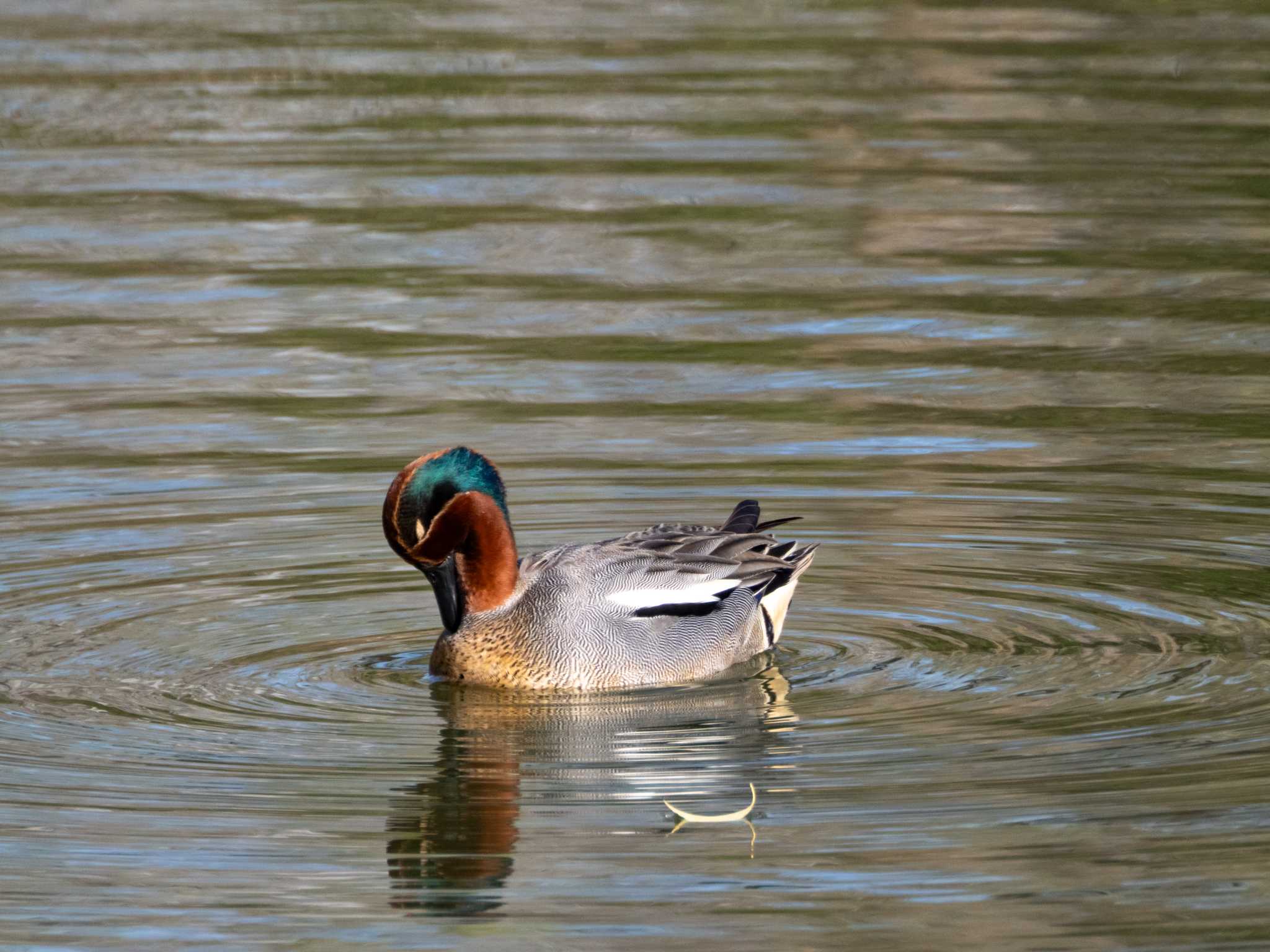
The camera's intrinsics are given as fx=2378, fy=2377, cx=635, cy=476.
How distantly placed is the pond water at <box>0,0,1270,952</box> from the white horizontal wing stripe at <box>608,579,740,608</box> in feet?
1.14

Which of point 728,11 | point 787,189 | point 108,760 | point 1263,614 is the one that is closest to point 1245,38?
point 728,11

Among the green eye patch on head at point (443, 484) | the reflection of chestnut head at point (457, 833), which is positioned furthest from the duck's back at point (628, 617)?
the reflection of chestnut head at point (457, 833)

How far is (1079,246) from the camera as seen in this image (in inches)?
676

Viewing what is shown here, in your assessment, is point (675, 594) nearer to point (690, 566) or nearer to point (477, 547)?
point (690, 566)

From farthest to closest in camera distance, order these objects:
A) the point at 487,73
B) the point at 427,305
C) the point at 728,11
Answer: the point at 728,11, the point at 487,73, the point at 427,305

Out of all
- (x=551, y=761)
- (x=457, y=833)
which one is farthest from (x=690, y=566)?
(x=457, y=833)

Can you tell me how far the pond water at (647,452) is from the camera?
7266 millimetres

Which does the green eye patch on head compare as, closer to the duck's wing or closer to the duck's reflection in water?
the duck's wing

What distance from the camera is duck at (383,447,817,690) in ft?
29.8

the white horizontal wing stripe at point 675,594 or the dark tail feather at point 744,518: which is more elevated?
the dark tail feather at point 744,518

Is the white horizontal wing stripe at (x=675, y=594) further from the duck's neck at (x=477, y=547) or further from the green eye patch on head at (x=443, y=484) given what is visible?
the green eye patch on head at (x=443, y=484)

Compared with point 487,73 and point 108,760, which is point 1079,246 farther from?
point 108,760

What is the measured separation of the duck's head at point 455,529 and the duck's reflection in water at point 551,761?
0.40m

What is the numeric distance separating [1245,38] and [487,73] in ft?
25.7
